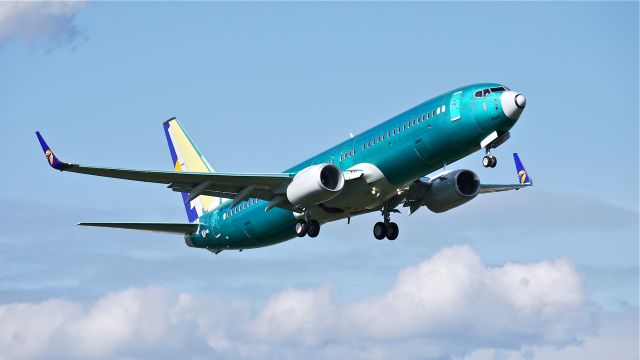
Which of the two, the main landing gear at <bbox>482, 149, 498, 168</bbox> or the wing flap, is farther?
the wing flap

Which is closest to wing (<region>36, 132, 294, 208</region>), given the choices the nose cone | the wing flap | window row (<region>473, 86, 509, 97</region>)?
window row (<region>473, 86, 509, 97</region>)

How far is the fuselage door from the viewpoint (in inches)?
2083

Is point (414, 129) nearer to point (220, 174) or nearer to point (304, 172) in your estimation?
point (304, 172)

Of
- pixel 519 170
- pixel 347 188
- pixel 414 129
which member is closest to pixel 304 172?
pixel 347 188

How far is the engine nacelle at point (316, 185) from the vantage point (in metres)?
55.1

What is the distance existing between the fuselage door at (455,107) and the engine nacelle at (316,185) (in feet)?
19.8

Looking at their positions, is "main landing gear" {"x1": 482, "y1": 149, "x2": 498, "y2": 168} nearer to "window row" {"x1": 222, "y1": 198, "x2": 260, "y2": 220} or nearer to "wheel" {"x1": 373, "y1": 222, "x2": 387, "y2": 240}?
"wheel" {"x1": 373, "y1": 222, "x2": 387, "y2": 240}

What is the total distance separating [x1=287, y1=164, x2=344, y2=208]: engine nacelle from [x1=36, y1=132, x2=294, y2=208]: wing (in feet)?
6.29

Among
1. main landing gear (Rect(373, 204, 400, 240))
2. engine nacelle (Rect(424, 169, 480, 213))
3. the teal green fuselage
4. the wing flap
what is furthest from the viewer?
the wing flap

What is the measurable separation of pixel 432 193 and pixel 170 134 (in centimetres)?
2128

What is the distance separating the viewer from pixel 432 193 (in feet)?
199

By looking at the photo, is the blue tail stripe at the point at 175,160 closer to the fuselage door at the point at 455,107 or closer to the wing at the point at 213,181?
the wing at the point at 213,181

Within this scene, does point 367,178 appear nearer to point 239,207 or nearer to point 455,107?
point 455,107

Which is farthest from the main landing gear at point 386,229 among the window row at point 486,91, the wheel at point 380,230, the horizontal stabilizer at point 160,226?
the horizontal stabilizer at point 160,226
